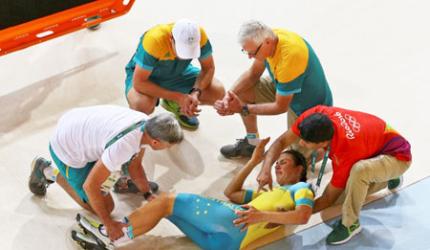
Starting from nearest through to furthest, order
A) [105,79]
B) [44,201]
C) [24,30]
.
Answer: [44,201]
[24,30]
[105,79]

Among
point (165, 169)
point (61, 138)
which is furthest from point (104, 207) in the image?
point (165, 169)

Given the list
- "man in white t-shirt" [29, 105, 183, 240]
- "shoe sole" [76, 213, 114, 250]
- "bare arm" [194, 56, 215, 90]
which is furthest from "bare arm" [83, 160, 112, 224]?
"bare arm" [194, 56, 215, 90]

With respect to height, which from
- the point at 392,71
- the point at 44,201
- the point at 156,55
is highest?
the point at 156,55

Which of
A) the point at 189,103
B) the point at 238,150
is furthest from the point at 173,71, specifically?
the point at 238,150

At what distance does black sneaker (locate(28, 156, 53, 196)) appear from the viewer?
14.7 feet

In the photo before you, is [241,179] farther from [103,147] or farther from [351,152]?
[103,147]

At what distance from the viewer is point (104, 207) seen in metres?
4.07

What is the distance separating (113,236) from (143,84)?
106 cm

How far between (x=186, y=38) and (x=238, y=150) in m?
0.90

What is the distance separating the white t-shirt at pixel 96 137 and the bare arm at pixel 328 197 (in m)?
1.16

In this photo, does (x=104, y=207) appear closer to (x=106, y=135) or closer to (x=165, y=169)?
(x=106, y=135)

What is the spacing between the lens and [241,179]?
447cm

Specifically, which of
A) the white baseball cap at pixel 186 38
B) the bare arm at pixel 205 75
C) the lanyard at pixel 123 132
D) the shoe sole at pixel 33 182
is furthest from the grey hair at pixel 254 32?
the shoe sole at pixel 33 182

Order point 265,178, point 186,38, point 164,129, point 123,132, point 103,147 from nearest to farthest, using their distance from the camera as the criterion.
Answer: point 164,129 → point 123,132 → point 103,147 → point 265,178 → point 186,38
